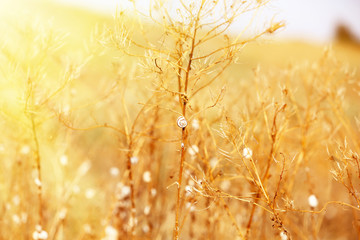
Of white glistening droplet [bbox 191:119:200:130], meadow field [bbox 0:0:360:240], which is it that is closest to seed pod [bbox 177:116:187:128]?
meadow field [bbox 0:0:360:240]

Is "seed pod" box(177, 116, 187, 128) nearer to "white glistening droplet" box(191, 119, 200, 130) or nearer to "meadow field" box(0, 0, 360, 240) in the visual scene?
"meadow field" box(0, 0, 360, 240)

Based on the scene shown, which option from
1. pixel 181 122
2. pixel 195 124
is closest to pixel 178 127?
pixel 195 124

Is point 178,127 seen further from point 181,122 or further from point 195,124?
point 181,122

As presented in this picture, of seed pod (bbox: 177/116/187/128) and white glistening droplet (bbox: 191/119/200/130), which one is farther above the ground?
seed pod (bbox: 177/116/187/128)

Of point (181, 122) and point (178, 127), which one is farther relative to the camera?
point (178, 127)

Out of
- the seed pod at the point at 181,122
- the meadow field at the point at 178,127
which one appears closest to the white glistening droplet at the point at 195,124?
the meadow field at the point at 178,127

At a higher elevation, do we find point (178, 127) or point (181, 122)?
point (181, 122)

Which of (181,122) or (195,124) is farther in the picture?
(195,124)

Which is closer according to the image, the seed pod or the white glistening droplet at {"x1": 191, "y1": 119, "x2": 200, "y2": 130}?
the seed pod

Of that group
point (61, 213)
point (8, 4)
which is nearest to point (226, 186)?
point (61, 213)
